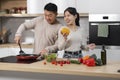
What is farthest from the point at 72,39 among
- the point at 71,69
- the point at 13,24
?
the point at 13,24

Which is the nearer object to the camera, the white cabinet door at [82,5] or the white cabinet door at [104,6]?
the white cabinet door at [104,6]

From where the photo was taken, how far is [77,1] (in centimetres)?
410

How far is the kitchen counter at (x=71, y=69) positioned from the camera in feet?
6.02

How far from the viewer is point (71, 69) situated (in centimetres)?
195

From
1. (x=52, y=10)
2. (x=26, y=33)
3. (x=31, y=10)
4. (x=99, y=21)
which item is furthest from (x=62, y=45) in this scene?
(x=26, y=33)

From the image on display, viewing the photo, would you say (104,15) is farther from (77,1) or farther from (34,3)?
(34,3)

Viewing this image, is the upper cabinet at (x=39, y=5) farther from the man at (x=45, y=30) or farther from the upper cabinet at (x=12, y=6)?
the man at (x=45, y=30)

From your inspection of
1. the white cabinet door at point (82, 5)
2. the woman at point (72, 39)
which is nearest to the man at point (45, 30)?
the woman at point (72, 39)

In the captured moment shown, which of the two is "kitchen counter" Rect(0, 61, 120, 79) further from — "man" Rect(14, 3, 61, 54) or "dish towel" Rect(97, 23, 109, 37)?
"dish towel" Rect(97, 23, 109, 37)

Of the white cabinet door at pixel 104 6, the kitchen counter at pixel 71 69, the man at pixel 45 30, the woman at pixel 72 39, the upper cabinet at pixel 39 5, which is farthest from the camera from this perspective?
→ the upper cabinet at pixel 39 5

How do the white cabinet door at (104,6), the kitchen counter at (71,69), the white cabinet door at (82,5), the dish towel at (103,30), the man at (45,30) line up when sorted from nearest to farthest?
the kitchen counter at (71,69) < the man at (45,30) < the dish towel at (103,30) < the white cabinet door at (104,6) < the white cabinet door at (82,5)

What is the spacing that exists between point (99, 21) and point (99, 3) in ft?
0.98

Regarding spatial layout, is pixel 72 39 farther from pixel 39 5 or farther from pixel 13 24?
pixel 13 24

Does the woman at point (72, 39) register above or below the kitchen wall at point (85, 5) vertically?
below
